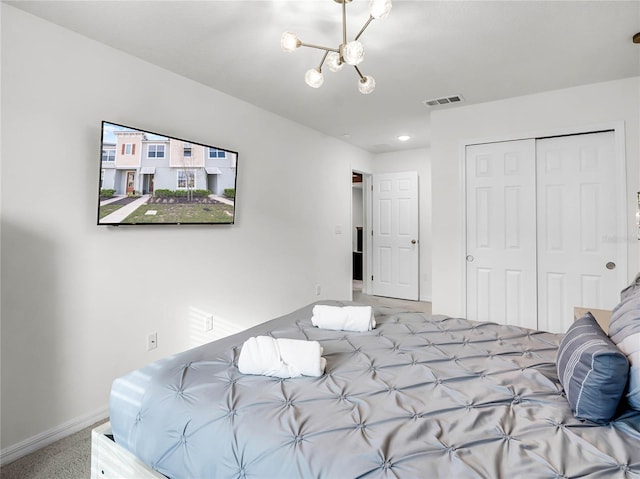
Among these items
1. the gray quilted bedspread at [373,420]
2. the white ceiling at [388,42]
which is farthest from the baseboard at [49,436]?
the white ceiling at [388,42]

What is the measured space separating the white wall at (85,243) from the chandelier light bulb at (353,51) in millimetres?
1694

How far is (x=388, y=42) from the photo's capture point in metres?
2.33

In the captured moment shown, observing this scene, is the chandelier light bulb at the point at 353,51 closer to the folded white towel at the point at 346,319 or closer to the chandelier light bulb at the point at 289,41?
the chandelier light bulb at the point at 289,41

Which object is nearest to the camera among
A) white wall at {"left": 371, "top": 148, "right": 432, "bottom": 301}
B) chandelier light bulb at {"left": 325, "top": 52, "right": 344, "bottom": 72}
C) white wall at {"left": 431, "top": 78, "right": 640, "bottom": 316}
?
chandelier light bulb at {"left": 325, "top": 52, "right": 344, "bottom": 72}

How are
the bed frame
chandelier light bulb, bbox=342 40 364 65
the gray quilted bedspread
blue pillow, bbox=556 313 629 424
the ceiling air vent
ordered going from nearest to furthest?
the gray quilted bedspread
blue pillow, bbox=556 313 629 424
the bed frame
chandelier light bulb, bbox=342 40 364 65
the ceiling air vent

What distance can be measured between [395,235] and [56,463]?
15.9ft

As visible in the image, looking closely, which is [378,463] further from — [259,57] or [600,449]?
[259,57]

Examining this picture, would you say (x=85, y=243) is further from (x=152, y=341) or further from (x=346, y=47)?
(x=346, y=47)

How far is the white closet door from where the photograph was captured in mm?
3000

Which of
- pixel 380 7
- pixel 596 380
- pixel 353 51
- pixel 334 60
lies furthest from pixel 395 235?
pixel 596 380

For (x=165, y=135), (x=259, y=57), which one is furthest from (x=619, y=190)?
(x=165, y=135)

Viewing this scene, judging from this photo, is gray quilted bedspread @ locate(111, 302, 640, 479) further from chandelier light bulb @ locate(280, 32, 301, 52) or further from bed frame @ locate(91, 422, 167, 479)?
chandelier light bulb @ locate(280, 32, 301, 52)

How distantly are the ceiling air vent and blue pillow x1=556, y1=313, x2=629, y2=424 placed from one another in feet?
8.93

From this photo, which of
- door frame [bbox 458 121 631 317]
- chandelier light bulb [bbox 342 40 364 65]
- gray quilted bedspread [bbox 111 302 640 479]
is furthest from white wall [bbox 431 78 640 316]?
chandelier light bulb [bbox 342 40 364 65]
